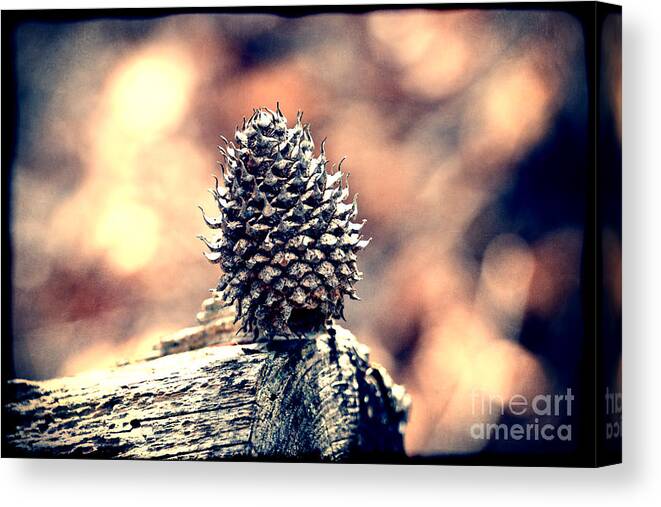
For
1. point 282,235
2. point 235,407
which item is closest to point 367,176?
point 282,235

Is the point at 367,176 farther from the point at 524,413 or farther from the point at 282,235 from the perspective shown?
the point at 524,413

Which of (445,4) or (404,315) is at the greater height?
(445,4)

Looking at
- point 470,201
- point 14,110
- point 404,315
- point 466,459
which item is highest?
point 14,110

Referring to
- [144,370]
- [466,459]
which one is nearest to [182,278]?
[144,370]

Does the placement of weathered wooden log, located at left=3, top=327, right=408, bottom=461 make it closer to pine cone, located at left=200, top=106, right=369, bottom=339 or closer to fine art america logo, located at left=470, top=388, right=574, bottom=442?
pine cone, located at left=200, top=106, right=369, bottom=339

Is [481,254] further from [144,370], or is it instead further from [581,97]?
[144,370]
